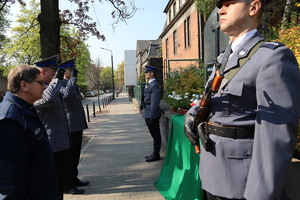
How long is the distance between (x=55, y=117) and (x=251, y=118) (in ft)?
9.18

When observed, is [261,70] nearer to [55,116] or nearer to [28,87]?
[28,87]

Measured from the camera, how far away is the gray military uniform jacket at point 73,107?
412 cm

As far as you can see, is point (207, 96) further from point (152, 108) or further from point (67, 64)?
point (152, 108)

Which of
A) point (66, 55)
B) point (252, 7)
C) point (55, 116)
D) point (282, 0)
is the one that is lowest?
point (55, 116)

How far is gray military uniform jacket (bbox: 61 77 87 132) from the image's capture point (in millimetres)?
4117

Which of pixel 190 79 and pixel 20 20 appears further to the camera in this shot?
pixel 20 20

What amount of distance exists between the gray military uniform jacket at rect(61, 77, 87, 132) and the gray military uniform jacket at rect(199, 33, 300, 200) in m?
3.18

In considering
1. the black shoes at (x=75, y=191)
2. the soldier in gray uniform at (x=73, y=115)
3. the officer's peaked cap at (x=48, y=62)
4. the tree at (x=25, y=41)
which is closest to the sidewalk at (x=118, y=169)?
the black shoes at (x=75, y=191)

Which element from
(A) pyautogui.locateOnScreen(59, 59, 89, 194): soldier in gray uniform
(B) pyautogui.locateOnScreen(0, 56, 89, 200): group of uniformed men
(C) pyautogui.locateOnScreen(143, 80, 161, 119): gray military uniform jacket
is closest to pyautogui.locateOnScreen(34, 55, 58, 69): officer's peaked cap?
(A) pyautogui.locateOnScreen(59, 59, 89, 194): soldier in gray uniform

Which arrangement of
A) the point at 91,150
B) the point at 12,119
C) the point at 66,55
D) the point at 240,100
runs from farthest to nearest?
1. the point at 66,55
2. the point at 91,150
3. the point at 12,119
4. the point at 240,100

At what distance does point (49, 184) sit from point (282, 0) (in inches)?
335

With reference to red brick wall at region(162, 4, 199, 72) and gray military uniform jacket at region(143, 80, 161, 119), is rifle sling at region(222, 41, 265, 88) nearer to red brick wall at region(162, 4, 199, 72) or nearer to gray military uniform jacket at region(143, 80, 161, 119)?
gray military uniform jacket at region(143, 80, 161, 119)

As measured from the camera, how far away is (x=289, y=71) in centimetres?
120

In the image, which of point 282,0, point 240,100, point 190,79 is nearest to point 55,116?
point 240,100
